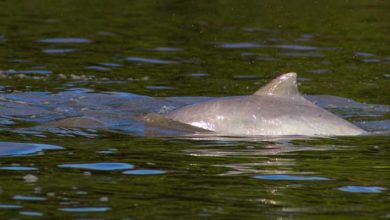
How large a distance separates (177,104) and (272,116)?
269 cm

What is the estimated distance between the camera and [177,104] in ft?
47.8

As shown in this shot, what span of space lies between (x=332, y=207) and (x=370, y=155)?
9.19 ft

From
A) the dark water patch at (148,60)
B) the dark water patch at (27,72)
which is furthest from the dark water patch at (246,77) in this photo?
the dark water patch at (27,72)

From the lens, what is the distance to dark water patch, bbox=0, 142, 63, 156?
10.2m

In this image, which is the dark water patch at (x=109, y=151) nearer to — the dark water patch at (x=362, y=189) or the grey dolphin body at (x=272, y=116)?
the grey dolphin body at (x=272, y=116)

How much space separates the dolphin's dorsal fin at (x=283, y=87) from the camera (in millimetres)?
12016

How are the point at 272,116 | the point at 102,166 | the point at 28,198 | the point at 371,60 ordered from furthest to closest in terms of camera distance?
the point at 371,60 < the point at 272,116 < the point at 102,166 < the point at 28,198

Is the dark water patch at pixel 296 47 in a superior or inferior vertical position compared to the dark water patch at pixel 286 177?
superior

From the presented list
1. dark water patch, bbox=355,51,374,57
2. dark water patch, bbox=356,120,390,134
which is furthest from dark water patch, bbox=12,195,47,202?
dark water patch, bbox=355,51,374,57

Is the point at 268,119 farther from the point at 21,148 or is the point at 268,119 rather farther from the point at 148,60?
the point at 148,60

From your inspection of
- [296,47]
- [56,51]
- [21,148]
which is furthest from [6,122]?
[296,47]

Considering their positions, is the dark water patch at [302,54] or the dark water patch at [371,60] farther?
the dark water patch at [302,54]

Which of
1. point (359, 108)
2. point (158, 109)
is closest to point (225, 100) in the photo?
point (158, 109)

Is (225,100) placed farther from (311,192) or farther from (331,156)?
(311,192)
